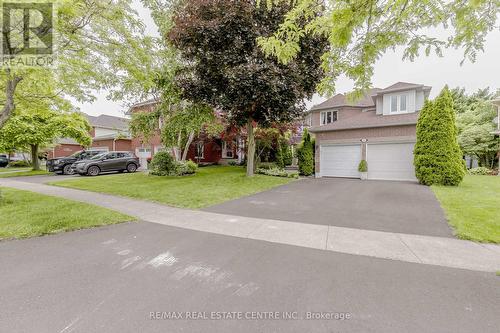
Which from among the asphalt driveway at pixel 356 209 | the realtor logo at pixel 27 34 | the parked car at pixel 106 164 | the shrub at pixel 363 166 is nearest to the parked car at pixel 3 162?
the parked car at pixel 106 164

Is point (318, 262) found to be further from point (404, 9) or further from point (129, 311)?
point (404, 9)

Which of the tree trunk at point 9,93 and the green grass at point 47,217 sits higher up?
the tree trunk at point 9,93

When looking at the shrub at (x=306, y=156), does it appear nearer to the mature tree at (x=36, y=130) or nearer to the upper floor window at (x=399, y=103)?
the upper floor window at (x=399, y=103)

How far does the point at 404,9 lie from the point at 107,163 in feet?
62.5

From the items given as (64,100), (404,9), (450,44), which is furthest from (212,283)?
(64,100)

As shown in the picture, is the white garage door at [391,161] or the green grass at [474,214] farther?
the white garage door at [391,161]

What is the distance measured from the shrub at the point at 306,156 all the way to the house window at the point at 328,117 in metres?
3.80

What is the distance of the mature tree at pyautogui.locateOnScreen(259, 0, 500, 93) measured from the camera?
3.42 metres

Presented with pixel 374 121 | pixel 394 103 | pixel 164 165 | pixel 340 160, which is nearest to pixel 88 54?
pixel 164 165

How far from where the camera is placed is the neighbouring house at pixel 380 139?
1359 cm

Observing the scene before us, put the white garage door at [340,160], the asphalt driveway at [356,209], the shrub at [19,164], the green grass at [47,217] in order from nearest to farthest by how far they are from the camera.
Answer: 1. the green grass at [47,217]
2. the asphalt driveway at [356,209]
3. the white garage door at [340,160]
4. the shrub at [19,164]

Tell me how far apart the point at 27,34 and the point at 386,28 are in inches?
313

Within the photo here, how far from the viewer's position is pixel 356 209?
22.7 feet

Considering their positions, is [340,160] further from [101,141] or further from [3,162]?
[3,162]
